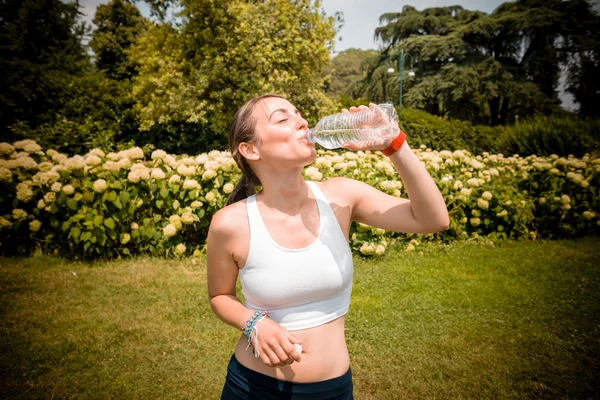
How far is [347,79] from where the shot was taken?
178ft

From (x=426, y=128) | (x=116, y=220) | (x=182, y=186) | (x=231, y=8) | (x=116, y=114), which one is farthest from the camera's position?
(x=426, y=128)

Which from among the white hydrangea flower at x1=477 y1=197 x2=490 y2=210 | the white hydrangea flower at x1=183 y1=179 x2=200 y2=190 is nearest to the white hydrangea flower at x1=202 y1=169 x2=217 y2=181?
the white hydrangea flower at x1=183 y1=179 x2=200 y2=190

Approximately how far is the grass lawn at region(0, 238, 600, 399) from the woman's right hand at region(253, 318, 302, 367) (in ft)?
5.82

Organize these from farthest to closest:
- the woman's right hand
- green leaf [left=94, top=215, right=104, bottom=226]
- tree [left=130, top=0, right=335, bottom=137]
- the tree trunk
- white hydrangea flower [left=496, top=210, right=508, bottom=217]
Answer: the tree trunk
tree [left=130, top=0, right=335, bottom=137]
white hydrangea flower [left=496, top=210, right=508, bottom=217]
green leaf [left=94, top=215, right=104, bottom=226]
the woman's right hand

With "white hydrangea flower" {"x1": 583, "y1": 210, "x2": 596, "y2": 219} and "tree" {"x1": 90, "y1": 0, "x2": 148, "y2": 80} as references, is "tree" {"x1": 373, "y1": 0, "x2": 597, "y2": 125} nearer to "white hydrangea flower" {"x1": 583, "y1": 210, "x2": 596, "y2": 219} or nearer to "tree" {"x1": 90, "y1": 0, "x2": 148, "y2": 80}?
"white hydrangea flower" {"x1": 583, "y1": 210, "x2": 596, "y2": 219}

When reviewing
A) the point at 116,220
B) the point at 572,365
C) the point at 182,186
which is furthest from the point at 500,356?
the point at 116,220

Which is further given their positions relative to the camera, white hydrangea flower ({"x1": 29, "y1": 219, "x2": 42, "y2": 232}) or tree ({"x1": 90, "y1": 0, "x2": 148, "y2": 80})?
tree ({"x1": 90, "y1": 0, "x2": 148, "y2": 80})

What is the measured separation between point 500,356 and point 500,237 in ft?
11.0

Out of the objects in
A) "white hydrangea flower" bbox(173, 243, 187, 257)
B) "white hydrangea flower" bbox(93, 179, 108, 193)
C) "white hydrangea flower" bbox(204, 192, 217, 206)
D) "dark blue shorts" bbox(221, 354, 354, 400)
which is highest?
"white hydrangea flower" bbox(93, 179, 108, 193)

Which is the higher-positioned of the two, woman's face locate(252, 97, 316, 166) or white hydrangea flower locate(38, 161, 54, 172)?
woman's face locate(252, 97, 316, 166)

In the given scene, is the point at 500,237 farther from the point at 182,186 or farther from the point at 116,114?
the point at 116,114

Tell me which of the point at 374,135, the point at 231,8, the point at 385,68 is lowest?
the point at 374,135

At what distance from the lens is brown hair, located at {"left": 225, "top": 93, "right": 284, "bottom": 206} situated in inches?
61.1

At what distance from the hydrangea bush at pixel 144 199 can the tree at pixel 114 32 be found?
29751 millimetres
